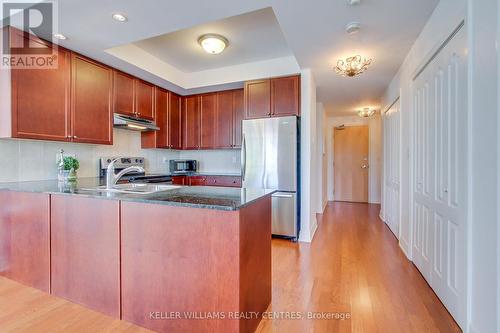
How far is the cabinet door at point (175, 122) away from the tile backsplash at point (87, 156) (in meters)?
0.37

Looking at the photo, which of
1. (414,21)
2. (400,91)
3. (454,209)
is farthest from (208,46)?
(454,209)

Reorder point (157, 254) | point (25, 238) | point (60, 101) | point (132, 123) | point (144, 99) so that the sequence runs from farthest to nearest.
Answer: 1. point (144, 99)
2. point (132, 123)
3. point (60, 101)
4. point (25, 238)
5. point (157, 254)

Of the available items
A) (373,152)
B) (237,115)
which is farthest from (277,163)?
(373,152)

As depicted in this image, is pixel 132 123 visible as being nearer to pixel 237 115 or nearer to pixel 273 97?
pixel 237 115

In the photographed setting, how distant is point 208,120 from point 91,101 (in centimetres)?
185

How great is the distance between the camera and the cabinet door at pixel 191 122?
14.5ft

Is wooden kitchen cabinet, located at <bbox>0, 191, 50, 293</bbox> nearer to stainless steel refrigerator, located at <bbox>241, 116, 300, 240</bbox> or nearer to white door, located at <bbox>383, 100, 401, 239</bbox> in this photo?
stainless steel refrigerator, located at <bbox>241, 116, 300, 240</bbox>

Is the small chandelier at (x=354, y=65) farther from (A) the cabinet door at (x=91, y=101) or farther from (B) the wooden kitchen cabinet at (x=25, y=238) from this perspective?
(B) the wooden kitchen cabinet at (x=25, y=238)

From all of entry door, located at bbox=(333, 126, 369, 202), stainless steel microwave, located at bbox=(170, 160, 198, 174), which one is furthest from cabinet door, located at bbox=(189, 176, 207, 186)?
entry door, located at bbox=(333, 126, 369, 202)

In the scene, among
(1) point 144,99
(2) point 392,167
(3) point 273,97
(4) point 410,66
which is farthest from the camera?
(2) point 392,167

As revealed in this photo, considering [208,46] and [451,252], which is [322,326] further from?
[208,46]

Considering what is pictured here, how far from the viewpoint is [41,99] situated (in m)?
2.44

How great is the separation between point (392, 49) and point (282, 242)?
2742mm

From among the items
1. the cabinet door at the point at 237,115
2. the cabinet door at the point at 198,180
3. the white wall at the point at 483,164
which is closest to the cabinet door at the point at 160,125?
the cabinet door at the point at 198,180
